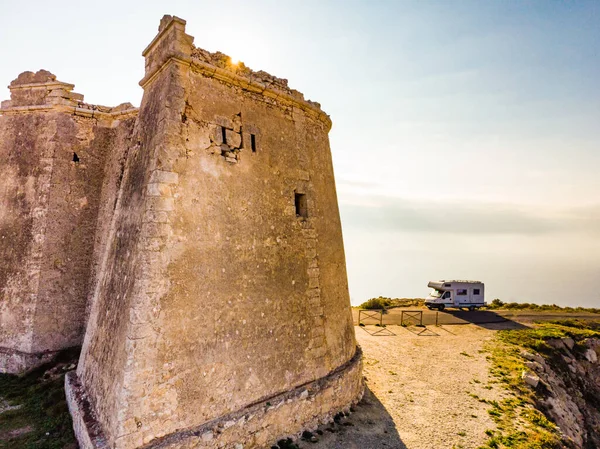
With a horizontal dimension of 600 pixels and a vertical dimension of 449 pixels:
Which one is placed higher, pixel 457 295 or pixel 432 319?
A: pixel 457 295

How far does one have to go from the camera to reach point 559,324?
20.6m

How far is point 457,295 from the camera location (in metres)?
23.5

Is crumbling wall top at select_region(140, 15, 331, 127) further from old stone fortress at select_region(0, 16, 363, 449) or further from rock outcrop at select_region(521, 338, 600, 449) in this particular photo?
rock outcrop at select_region(521, 338, 600, 449)

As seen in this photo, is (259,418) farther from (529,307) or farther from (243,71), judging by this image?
(529,307)

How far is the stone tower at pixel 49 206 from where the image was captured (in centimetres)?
990

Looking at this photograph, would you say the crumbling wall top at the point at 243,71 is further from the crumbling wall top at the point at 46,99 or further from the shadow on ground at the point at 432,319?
the shadow on ground at the point at 432,319

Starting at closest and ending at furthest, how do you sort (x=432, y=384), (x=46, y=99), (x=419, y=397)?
1. (x=419, y=397)
2. (x=46, y=99)
3. (x=432, y=384)

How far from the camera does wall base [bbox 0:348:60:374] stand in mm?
9656

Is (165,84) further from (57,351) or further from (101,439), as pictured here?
(57,351)

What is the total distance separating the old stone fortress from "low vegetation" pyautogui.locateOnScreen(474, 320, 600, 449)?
3856mm

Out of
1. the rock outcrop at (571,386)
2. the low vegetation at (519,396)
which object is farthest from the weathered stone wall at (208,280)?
the rock outcrop at (571,386)

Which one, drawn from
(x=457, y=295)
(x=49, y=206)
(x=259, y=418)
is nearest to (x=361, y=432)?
(x=259, y=418)

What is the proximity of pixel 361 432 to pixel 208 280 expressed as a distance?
5.26 meters

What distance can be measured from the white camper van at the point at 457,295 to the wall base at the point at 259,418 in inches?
651
